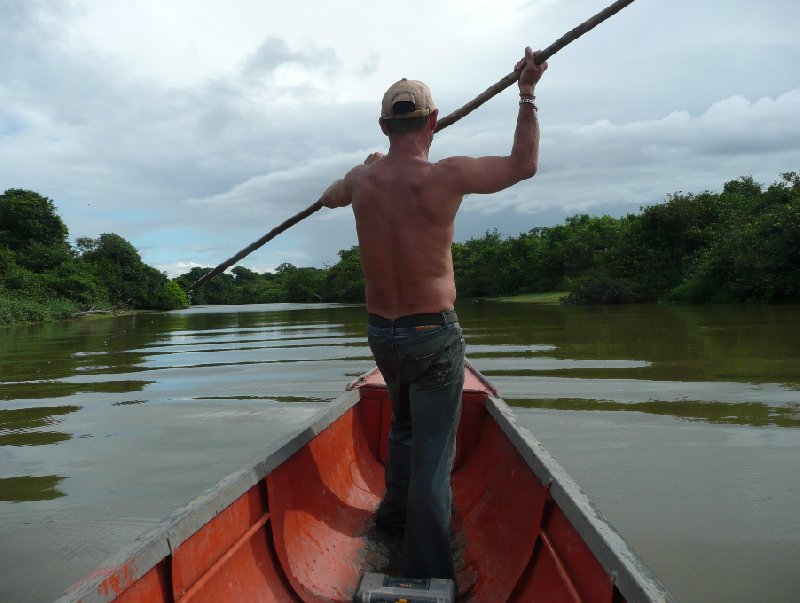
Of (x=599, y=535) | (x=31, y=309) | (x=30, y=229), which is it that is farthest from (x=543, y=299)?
(x=599, y=535)

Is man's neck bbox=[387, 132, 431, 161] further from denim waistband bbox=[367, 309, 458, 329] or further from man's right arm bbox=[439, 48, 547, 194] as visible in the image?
denim waistband bbox=[367, 309, 458, 329]

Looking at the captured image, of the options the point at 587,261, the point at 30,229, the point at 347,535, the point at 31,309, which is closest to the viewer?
the point at 347,535

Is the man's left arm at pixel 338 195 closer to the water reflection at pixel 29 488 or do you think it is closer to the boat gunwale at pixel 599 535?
the boat gunwale at pixel 599 535

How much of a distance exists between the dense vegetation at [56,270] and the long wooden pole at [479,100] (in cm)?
3027

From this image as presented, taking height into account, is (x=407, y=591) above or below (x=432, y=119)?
below

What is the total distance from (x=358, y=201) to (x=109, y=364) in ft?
37.1

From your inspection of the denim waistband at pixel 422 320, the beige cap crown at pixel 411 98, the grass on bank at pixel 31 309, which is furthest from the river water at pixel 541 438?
the grass on bank at pixel 31 309

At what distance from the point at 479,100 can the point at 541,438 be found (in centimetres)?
335

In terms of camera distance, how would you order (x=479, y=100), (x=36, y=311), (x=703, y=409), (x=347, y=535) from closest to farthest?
(x=347, y=535) < (x=479, y=100) < (x=703, y=409) < (x=36, y=311)

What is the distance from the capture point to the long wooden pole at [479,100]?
2988 mm

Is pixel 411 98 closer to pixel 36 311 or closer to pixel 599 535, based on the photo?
pixel 599 535

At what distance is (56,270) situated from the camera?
42.5 metres

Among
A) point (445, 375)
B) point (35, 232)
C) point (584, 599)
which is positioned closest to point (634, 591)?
point (584, 599)

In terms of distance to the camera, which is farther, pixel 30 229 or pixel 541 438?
pixel 30 229
